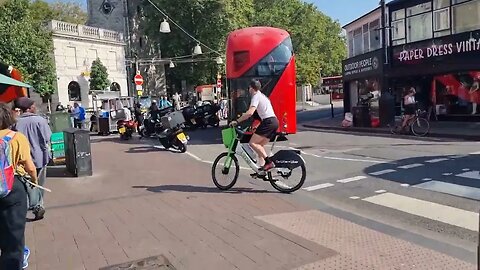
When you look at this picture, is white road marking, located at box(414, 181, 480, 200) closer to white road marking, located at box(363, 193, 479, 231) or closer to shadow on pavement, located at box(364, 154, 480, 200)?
shadow on pavement, located at box(364, 154, 480, 200)

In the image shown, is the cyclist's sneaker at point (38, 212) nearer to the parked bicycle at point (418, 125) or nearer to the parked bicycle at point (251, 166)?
the parked bicycle at point (251, 166)

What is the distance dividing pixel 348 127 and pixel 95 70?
27562 mm

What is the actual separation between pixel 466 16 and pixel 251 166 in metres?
14.9

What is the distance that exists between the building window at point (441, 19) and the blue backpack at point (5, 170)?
63.4 feet

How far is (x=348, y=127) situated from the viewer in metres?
20.2

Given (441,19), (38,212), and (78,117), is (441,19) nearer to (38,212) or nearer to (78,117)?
(78,117)

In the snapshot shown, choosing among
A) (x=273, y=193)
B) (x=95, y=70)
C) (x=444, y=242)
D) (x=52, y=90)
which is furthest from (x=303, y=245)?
(x=95, y=70)

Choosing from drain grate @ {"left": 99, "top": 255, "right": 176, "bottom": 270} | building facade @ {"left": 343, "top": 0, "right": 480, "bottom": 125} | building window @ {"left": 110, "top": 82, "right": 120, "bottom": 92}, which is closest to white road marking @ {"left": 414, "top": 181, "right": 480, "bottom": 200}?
drain grate @ {"left": 99, "top": 255, "right": 176, "bottom": 270}

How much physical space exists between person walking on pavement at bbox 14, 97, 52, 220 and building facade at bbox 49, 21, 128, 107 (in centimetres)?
3348

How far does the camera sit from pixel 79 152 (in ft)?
→ 31.2

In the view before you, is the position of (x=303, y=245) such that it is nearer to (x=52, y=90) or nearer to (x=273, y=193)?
(x=273, y=193)

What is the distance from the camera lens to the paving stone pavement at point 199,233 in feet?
14.4

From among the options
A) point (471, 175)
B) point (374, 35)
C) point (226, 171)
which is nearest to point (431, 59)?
point (374, 35)

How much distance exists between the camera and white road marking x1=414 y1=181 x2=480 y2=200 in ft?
21.9
